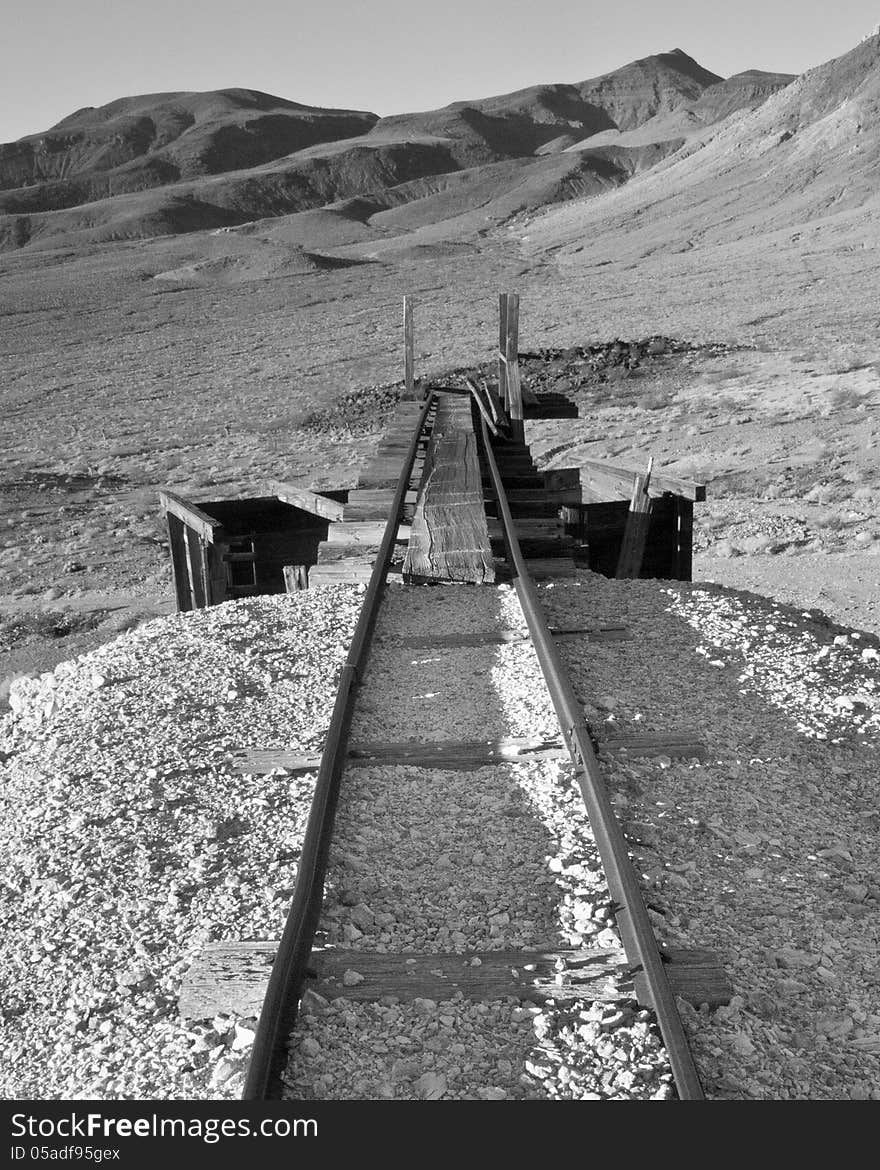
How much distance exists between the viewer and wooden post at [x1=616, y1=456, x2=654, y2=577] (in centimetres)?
924

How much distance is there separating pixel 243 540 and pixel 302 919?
6.96 metres

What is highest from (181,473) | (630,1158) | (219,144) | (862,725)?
(219,144)

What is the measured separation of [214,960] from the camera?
2855 millimetres

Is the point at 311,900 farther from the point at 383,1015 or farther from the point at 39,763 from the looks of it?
the point at 39,763

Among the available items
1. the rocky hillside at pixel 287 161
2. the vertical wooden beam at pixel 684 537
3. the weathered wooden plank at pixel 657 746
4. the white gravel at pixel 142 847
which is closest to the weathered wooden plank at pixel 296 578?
the white gravel at pixel 142 847

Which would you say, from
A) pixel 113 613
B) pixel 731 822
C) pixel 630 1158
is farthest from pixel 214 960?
pixel 113 613

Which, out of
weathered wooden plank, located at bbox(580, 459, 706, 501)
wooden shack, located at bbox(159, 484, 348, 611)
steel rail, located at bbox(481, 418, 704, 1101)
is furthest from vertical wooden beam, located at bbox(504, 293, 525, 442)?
steel rail, located at bbox(481, 418, 704, 1101)

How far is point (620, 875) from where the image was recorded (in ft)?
10.1

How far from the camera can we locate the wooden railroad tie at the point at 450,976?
2.75 metres

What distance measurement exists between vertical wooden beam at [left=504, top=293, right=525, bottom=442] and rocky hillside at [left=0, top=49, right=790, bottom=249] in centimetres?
8946

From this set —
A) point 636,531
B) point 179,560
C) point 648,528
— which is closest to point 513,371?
point 648,528

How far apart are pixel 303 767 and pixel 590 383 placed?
19.4 metres

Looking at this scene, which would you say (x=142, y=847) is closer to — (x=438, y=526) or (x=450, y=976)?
(x=450, y=976)

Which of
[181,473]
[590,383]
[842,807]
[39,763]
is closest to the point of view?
[842,807]
